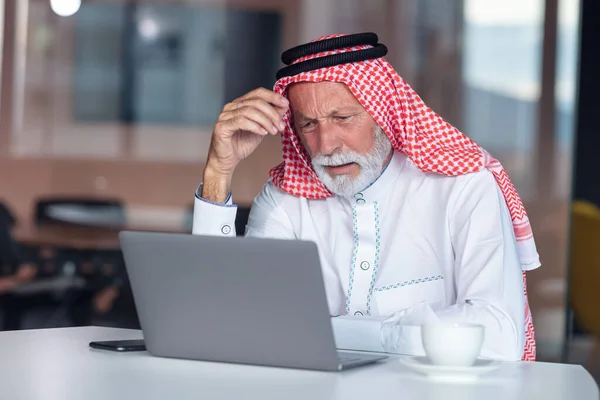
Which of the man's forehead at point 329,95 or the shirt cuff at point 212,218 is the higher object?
the man's forehead at point 329,95

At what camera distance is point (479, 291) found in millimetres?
2117

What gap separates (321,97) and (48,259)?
12.5 ft

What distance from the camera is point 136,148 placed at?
5.96m

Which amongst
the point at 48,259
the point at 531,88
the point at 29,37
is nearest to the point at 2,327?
the point at 48,259

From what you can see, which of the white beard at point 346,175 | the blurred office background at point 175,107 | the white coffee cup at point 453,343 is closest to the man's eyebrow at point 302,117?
the white beard at point 346,175

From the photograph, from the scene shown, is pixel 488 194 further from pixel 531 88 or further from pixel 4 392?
pixel 531 88

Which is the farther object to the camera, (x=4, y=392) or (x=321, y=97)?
(x=321, y=97)

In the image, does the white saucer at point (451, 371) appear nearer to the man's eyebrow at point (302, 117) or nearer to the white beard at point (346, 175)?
the white beard at point (346, 175)

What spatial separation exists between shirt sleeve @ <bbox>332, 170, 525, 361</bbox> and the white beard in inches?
9.3

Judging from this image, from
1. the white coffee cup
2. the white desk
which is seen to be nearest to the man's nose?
the white desk

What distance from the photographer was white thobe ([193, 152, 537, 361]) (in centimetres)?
213

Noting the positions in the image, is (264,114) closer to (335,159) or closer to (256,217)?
(335,159)

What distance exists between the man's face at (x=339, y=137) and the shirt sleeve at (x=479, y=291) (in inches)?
10.1

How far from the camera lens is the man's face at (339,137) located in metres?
2.43
